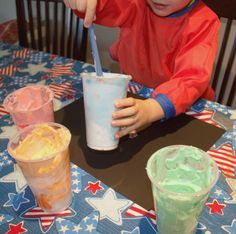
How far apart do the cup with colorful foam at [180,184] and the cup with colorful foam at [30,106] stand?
28 centimetres

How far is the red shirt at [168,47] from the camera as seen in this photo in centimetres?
76

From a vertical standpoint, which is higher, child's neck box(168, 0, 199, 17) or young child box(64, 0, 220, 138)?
child's neck box(168, 0, 199, 17)

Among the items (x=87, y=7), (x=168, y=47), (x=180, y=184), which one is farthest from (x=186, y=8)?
(x=180, y=184)

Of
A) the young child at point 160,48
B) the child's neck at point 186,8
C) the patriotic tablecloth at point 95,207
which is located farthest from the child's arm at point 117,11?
the patriotic tablecloth at point 95,207

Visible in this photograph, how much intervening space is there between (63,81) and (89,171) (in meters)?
0.41

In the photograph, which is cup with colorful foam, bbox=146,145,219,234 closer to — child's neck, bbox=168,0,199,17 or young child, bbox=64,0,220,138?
young child, bbox=64,0,220,138

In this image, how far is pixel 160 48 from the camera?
3.18 ft

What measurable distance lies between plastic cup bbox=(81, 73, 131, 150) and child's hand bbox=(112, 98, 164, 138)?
1cm

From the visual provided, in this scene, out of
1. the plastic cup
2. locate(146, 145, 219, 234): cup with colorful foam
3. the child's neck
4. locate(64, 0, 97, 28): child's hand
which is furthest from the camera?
the child's neck

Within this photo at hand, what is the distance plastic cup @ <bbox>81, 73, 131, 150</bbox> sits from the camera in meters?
0.55

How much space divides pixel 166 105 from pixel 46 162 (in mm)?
353

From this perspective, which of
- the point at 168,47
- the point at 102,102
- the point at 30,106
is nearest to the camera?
the point at 102,102

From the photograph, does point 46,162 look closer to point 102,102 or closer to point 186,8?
point 102,102

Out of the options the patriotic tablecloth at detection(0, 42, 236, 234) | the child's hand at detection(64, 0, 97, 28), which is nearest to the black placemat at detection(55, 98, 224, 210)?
the patriotic tablecloth at detection(0, 42, 236, 234)
